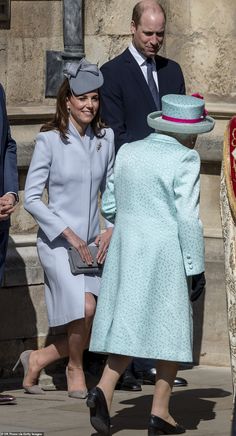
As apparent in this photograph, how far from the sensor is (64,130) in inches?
358

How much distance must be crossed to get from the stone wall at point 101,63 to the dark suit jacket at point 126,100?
0.62m

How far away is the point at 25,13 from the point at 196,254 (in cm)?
295

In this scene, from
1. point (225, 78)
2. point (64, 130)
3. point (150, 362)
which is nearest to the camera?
point (64, 130)

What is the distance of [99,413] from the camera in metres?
7.63

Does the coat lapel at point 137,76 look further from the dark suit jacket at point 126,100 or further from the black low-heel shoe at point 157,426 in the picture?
the black low-heel shoe at point 157,426

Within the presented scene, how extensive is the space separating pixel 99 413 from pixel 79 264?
1540mm

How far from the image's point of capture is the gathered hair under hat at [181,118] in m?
7.79

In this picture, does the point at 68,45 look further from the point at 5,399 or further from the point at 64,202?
the point at 5,399

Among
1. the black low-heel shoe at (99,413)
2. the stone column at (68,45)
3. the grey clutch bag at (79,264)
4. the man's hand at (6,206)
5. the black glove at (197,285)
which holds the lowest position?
the black low-heel shoe at (99,413)

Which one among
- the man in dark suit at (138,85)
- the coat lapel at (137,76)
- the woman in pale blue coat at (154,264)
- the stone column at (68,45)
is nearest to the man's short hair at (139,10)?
the man in dark suit at (138,85)

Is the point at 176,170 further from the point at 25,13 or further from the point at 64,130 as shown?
the point at 25,13

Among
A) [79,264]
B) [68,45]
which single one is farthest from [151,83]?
[79,264]

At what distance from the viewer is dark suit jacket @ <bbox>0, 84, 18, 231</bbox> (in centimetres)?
888

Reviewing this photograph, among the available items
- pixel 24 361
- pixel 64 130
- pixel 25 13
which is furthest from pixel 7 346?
pixel 25 13
